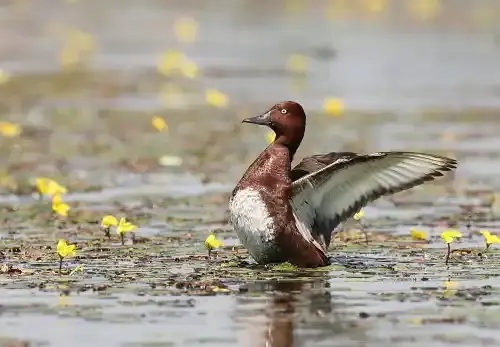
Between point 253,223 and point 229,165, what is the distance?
A: 5394 millimetres

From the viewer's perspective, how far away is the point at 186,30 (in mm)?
28188

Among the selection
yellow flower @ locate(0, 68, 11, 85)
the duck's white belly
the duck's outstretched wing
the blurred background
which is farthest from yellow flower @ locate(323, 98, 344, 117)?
the duck's white belly

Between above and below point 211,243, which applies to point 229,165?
above

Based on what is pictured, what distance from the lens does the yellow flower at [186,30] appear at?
2764 centimetres

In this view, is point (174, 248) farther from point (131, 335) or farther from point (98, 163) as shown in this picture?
point (98, 163)

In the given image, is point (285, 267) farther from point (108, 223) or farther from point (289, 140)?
point (108, 223)

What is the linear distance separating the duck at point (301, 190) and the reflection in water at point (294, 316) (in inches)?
16.8

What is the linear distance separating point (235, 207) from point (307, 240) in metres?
0.57

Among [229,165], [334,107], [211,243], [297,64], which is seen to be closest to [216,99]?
[334,107]

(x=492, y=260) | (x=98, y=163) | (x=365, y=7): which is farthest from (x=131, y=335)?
(x=365, y=7)

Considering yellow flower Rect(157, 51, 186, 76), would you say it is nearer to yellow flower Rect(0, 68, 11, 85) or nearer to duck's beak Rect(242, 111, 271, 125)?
yellow flower Rect(0, 68, 11, 85)

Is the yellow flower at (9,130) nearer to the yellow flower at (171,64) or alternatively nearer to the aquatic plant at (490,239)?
the yellow flower at (171,64)

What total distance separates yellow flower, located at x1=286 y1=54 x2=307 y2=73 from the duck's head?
1252 centimetres

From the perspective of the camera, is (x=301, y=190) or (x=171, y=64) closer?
(x=301, y=190)
